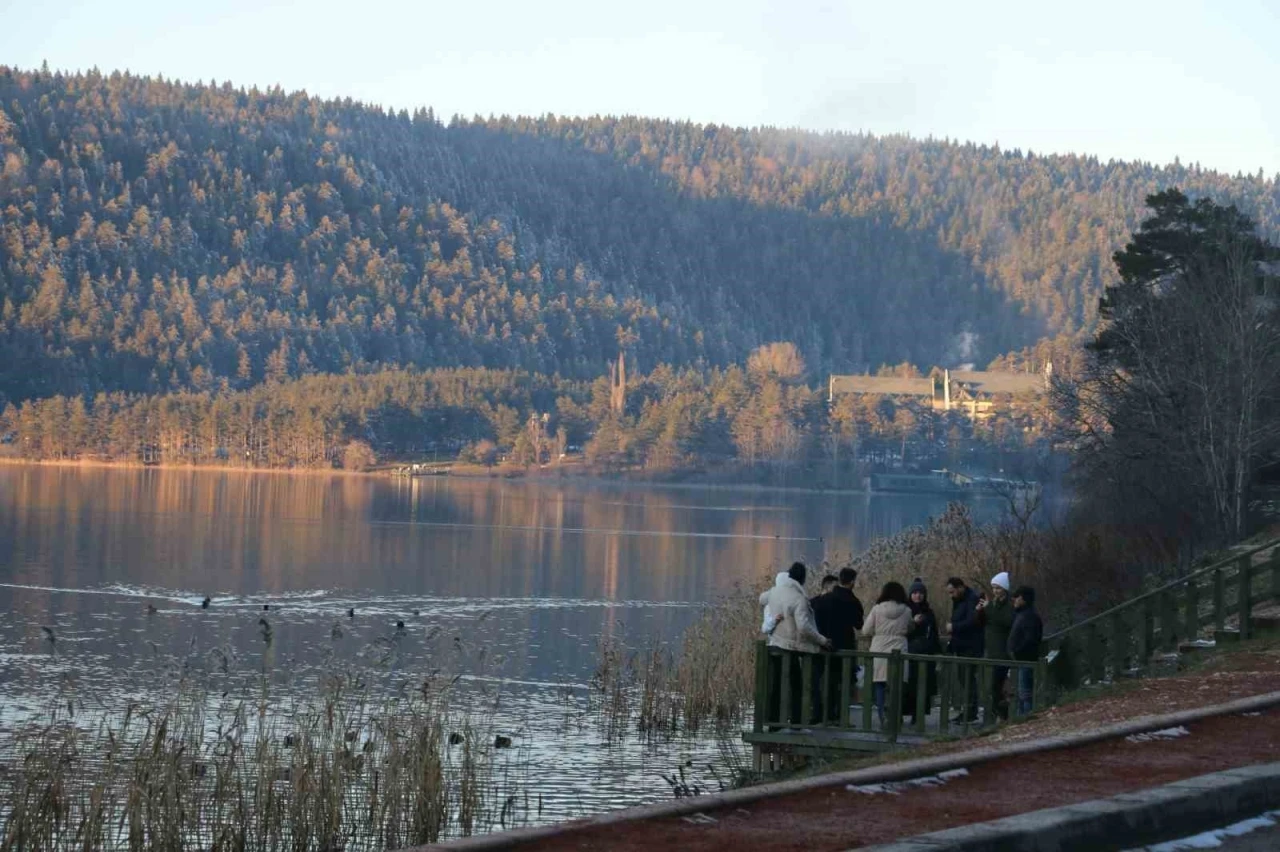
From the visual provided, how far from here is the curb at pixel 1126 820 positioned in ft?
28.1

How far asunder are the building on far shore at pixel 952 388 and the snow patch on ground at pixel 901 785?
156 meters

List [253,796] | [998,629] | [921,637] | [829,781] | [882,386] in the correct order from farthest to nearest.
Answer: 1. [882,386]
2. [921,637]
3. [998,629]
4. [253,796]
5. [829,781]

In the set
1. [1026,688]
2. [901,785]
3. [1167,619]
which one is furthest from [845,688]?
[901,785]

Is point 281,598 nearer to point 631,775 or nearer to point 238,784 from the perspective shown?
point 631,775

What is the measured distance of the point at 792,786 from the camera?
10023 millimetres

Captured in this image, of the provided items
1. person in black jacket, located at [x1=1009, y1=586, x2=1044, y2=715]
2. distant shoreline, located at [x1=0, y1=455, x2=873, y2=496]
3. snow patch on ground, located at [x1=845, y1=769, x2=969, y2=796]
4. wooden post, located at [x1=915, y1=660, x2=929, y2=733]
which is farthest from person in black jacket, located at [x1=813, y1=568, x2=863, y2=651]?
distant shoreline, located at [x1=0, y1=455, x2=873, y2=496]

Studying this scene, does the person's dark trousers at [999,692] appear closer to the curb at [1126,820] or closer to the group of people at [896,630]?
the group of people at [896,630]

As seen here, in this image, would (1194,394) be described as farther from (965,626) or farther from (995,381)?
(995,381)

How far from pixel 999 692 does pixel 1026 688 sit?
0.77m

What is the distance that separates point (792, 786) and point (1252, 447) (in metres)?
30.2

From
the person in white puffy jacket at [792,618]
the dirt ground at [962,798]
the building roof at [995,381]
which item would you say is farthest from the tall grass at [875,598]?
the building roof at [995,381]

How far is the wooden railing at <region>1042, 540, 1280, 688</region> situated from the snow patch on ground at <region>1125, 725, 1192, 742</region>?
537 centimetres

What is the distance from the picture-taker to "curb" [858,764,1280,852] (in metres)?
8.55

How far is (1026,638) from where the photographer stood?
659 inches
